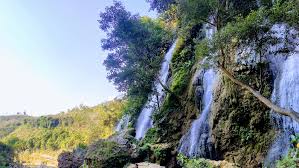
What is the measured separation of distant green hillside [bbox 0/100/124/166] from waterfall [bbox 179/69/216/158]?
27.0 metres

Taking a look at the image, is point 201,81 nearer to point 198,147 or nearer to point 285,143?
point 198,147

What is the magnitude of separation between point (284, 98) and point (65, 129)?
55979 millimetres

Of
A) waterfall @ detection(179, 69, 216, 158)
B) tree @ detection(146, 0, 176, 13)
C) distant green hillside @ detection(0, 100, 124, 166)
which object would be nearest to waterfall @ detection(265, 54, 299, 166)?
waterfall @ detection(179, 69, 216, 158)

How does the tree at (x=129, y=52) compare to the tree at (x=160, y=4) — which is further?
the tree at (x=160, y=4)

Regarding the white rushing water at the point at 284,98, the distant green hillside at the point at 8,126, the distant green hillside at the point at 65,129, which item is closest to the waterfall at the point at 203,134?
the white rushing water at the point at 284,98

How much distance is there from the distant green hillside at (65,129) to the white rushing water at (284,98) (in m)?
31.2

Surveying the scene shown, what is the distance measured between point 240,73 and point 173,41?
37.9 feet

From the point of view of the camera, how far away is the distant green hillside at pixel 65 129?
43.2 meters

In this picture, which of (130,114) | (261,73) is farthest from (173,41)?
Result: (261,73)

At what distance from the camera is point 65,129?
202 ft

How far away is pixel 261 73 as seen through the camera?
11.0 metres

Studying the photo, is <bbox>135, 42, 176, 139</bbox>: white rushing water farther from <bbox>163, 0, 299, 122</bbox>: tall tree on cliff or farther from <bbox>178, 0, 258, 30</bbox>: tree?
<bbox>163, 0, 299, 122</bbox>: tall tree on cliff

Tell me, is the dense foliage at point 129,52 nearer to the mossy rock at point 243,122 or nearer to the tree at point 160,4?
the tree at point 160,4

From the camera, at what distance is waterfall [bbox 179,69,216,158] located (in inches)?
479
